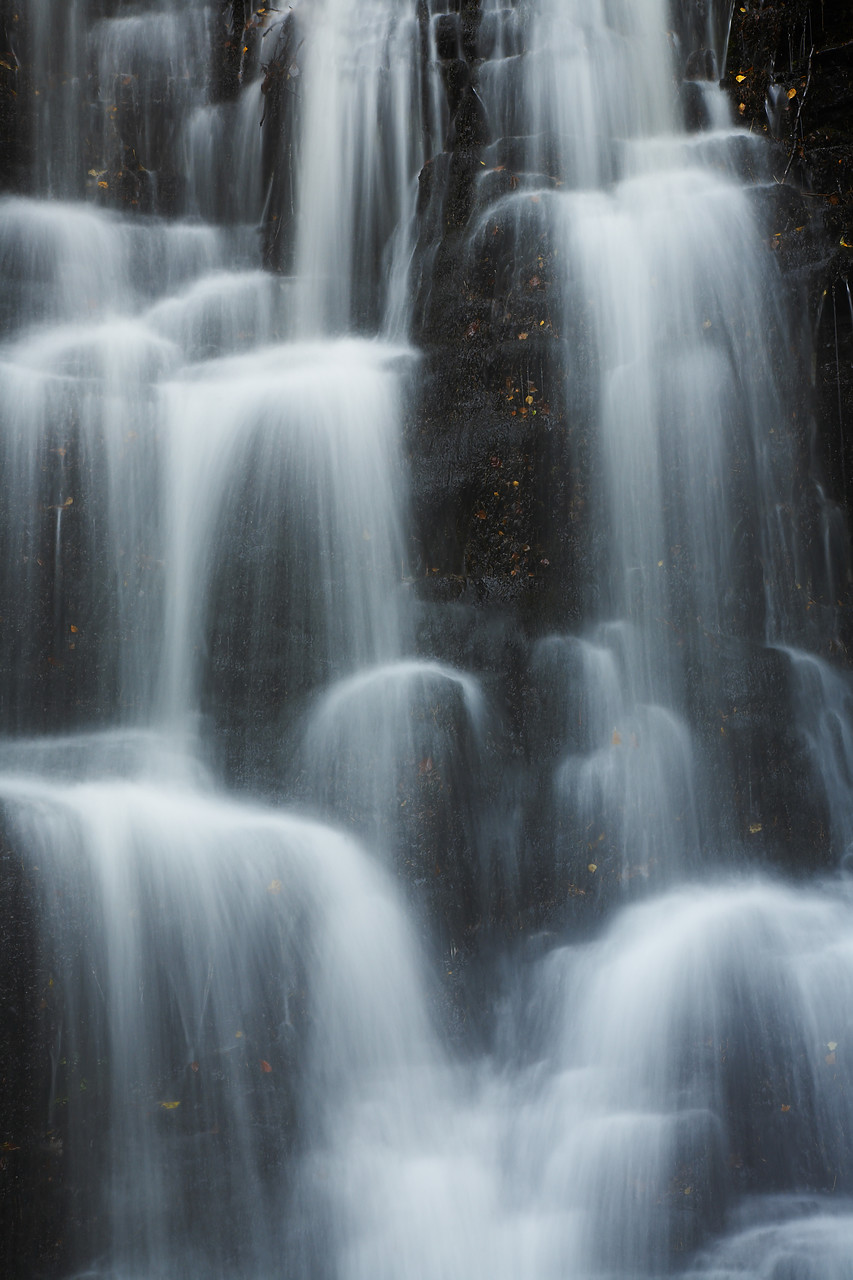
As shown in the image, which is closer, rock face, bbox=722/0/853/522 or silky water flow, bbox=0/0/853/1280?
silky water flow, bbox=0/0/853/1280

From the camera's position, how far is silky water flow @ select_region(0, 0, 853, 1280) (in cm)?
394

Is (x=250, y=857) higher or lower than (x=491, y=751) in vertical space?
lower

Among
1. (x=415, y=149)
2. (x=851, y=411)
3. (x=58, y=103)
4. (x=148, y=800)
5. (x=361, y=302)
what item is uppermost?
(x=58, y=103)

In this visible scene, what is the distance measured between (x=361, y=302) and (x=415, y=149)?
1.24 m

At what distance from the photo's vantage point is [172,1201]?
3.88 m

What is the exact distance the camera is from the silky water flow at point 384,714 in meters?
3.94

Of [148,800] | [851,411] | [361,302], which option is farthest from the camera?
[361,302]

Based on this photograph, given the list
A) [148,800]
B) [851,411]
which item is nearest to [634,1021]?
[148,800]

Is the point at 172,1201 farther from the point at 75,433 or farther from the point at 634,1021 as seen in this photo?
the point at 75,433

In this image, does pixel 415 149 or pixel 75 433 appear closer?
pixel 75 433

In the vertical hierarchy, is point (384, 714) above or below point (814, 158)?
below

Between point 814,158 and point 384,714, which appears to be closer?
point 384,714

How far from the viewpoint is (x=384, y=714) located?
5.10m

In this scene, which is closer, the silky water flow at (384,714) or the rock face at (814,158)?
the silky water flow at (384,714)
